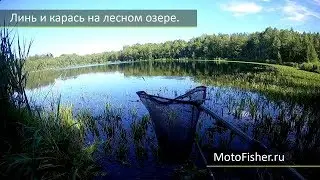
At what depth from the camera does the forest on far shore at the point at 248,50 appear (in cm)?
6446

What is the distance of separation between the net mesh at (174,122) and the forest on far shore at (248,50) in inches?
101

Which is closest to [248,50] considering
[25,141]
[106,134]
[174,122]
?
[106,134]

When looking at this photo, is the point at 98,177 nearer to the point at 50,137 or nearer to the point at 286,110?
the point at 50,137

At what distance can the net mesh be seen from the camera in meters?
6.16

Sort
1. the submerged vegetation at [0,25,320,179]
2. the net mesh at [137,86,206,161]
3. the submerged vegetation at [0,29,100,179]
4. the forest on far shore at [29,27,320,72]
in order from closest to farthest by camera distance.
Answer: the submerged vegetation at [0,29,100,179] < the submerged vegetation at [0,25,320,179] < the net mesh at [137,86,206,161] < the forest on far shore at [29,27,320,72]

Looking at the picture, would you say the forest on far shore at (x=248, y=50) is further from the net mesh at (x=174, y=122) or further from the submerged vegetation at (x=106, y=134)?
the net mesh at (x=174, y=122)

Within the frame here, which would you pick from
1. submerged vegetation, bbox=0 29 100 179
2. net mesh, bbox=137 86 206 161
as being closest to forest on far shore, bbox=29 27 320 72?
submerged vegetation, bbox=0 29 100 179

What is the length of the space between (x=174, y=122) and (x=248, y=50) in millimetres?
96310

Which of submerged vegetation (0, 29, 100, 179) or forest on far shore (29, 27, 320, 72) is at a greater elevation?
forest on far shore (29, 27, 320, 72)

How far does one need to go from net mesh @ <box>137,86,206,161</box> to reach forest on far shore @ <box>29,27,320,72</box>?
101 inches

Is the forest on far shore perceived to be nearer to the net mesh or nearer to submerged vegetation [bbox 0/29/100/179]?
submerged vegetation [bbox 0/29/100/179]

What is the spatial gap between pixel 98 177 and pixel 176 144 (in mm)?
1775

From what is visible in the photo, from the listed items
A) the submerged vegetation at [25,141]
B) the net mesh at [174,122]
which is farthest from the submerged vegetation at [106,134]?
the net mesh at [174,122]

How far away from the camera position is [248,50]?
3831 inches
